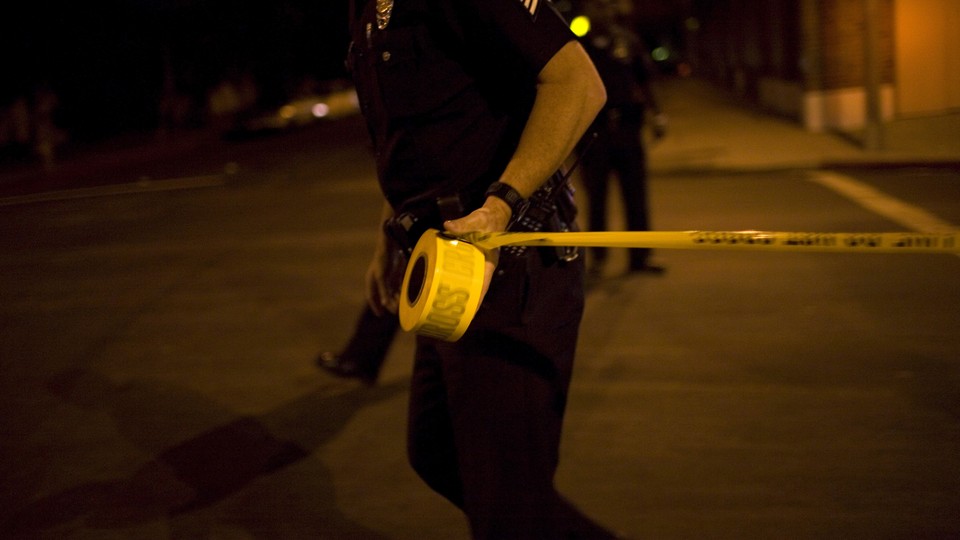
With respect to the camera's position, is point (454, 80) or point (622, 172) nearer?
point (454, 80)

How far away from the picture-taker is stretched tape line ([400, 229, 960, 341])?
Answer: 213cm

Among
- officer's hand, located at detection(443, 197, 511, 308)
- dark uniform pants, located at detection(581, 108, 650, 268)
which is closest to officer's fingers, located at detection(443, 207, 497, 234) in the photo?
officer's hand, located at detection(443, 197, 511, 308)

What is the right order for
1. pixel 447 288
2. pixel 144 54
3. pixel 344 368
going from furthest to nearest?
pixel 144 54 < pixel 344 368 < pixel 447 288

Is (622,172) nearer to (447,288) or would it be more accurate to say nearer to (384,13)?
(384,13)

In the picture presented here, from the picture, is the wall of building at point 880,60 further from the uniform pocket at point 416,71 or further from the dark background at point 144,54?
the dark background at point 144,54

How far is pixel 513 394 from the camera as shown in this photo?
237 centimetres

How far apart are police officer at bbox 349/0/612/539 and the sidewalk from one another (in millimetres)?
8682

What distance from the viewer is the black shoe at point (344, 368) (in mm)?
5160

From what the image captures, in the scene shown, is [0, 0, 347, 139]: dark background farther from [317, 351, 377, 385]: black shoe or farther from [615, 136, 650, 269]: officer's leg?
[317, 351, 377, 385]: black shoe

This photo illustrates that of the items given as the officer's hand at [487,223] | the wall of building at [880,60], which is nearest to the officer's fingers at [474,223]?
the officer's hand at [487,223]

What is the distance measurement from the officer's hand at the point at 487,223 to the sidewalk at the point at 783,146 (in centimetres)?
888

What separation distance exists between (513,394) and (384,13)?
2.99ft

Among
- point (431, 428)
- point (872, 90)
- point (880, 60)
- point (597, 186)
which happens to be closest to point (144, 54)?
point (880, 60)

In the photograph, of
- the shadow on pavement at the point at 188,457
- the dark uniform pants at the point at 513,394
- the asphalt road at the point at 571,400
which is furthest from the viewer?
the shadow on pavement at the point at 188,457
